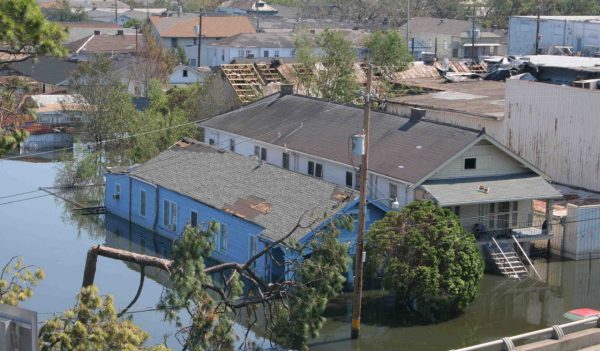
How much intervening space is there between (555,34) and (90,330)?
6692 centimetres

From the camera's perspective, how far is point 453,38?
98.1 metres

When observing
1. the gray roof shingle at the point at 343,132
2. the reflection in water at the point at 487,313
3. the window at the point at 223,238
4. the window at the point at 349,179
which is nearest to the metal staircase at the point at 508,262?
the reflection in water at the point at 487,313

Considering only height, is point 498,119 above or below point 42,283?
above

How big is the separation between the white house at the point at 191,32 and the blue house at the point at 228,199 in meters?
50.0

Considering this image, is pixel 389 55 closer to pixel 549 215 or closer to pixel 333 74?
pixel 333 74

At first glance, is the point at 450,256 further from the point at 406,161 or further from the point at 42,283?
the point at 42,283

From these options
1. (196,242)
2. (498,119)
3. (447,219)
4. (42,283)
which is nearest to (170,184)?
(42,283)

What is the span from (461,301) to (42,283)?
12538 millimetres

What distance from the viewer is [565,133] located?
45344 millimetres

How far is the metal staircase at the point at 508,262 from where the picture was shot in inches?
1407

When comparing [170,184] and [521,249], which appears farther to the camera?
[170,184]

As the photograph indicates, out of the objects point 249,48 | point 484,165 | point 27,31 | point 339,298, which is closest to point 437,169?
point 484,165

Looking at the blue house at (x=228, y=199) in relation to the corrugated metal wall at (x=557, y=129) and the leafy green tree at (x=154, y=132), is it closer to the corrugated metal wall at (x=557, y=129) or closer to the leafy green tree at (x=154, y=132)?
the leafy green tree at (x=154, y=132)

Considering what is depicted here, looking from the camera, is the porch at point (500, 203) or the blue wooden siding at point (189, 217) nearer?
the blue wooden siding at point (189, 217)
